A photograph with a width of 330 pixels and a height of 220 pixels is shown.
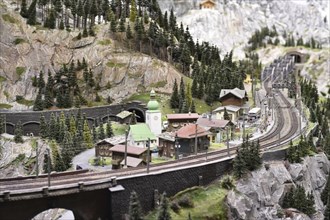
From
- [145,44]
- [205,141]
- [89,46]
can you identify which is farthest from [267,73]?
[205,141]

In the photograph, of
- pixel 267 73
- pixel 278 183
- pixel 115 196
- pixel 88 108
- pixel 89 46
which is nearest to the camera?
pixel 115 196

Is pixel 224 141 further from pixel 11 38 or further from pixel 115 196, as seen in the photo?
pixel 11 38

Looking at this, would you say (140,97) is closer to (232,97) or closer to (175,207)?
(232,97)

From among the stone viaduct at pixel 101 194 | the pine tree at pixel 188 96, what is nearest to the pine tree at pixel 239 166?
the stone viaduct at pixel 101 194

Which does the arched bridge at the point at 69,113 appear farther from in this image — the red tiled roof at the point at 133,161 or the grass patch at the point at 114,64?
the red tiled roof at the point at 133,161

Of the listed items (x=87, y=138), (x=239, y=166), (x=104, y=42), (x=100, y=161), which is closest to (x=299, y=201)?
(x=239, y=166)

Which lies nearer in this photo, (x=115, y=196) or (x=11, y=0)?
(x=115, y=196)
